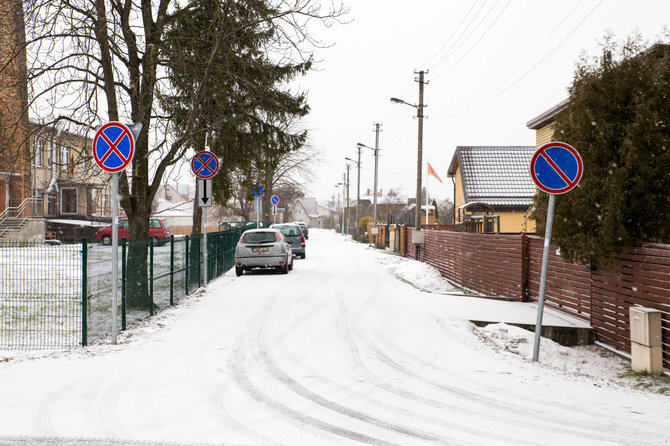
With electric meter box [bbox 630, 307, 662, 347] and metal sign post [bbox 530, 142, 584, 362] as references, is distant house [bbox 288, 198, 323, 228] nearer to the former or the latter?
metal sign post [bbox 530, 142, 584, 362]

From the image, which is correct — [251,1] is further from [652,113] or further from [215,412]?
[215,412]

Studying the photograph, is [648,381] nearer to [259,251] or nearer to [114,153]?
[114,153]

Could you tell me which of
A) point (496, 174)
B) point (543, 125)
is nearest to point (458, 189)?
point (496, 174)

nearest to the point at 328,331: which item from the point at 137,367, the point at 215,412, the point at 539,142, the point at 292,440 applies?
the point at 137,367

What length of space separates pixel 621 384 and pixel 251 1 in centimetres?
889

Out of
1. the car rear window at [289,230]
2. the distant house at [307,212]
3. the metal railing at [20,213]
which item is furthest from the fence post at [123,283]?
the distant house at [307,212]

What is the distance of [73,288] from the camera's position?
8.16 m

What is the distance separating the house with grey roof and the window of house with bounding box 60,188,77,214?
3032 cm

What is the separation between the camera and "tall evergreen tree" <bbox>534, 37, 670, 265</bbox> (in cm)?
750

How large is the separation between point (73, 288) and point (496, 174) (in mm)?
27211

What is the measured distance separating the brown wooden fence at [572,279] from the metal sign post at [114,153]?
7.28 m

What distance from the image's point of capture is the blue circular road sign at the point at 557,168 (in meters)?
7.27

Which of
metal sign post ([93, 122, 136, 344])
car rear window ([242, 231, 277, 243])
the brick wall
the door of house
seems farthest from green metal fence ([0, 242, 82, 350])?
the door of house

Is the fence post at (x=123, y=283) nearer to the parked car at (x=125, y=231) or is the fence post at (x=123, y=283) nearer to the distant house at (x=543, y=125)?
the distant house at (x=543, y=125)
